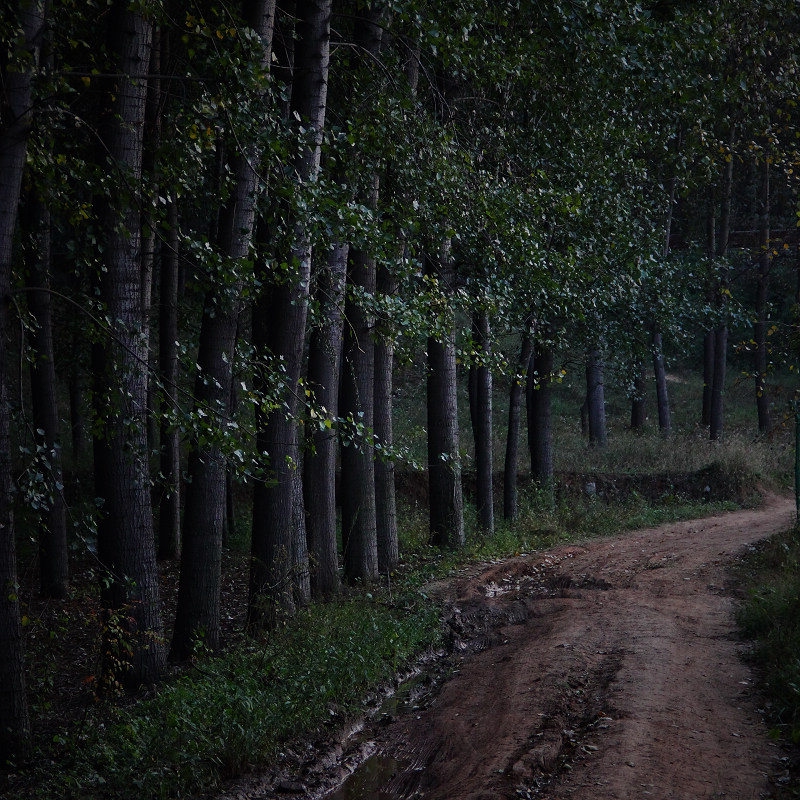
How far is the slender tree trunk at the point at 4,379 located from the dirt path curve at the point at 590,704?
2951 mm

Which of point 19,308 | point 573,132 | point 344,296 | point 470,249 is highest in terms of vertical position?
point 573,132

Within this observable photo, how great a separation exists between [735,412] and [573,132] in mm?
24066

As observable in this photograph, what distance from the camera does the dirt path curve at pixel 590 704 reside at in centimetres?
617

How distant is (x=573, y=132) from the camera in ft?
47.8

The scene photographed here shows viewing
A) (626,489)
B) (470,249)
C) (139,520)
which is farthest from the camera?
(626,489)

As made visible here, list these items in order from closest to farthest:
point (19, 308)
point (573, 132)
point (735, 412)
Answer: point (19, 308) < point (573, 132) < point (735, 412)

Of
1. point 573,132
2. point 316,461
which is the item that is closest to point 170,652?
point 316,461

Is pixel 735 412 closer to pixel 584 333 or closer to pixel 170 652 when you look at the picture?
pixel 584 333

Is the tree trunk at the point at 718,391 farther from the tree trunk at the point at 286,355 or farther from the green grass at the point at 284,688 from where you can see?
the tree trunk at the point at 286,355

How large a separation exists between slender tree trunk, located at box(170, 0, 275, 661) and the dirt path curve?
10.2 feet

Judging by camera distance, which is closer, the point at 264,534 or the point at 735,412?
the point at 264,534

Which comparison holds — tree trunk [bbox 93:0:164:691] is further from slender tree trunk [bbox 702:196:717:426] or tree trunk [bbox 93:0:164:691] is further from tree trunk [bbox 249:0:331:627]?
slender tree trunk [bbox 702:196:717:426]

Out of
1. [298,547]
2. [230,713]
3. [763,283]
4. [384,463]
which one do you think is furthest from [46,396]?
[763,283]

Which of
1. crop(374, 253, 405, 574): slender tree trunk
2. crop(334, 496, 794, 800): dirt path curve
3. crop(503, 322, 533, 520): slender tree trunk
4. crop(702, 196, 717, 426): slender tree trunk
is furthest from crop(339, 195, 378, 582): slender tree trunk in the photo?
crop(702, 196, 717, 426): slender tree trunk
